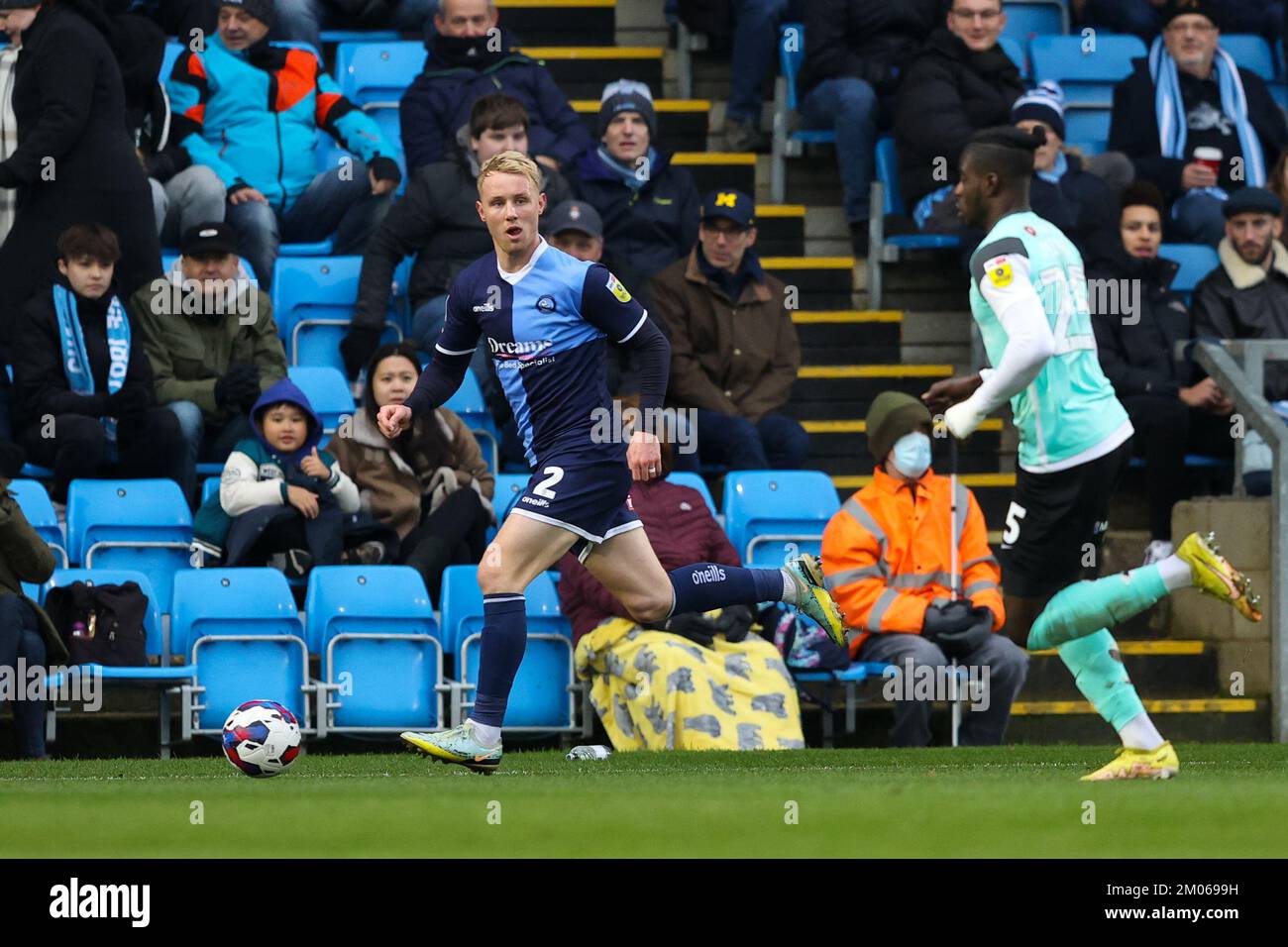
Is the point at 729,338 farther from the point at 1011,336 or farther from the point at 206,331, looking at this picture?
the point at 1011,336

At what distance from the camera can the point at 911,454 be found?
12.3 meters

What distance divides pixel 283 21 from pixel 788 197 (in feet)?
11.2

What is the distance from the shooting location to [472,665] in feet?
38.9

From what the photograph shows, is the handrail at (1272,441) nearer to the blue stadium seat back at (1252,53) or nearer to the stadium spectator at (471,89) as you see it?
the stadium spectator at (471,89)

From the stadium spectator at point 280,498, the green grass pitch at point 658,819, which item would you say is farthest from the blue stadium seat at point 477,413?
the green grass pitch at point 658,819

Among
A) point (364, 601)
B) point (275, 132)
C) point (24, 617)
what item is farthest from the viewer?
point (275, 132)

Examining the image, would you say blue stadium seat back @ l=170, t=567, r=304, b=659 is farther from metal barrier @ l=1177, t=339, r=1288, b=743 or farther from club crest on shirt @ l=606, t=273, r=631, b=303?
metal barrier @ l=1177, t=339, r=1288, b=743

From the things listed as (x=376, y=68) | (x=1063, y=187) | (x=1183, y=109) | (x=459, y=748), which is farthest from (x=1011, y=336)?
(x=376, y=68)

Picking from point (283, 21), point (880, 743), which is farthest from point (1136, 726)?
point (283, 21)

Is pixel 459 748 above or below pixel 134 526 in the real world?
below

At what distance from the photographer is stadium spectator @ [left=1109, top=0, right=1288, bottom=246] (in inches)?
605

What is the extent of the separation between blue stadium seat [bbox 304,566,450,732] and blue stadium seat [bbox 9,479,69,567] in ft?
4.16

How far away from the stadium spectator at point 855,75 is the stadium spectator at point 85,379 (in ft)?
15.7

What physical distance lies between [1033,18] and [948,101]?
2.72 meters
